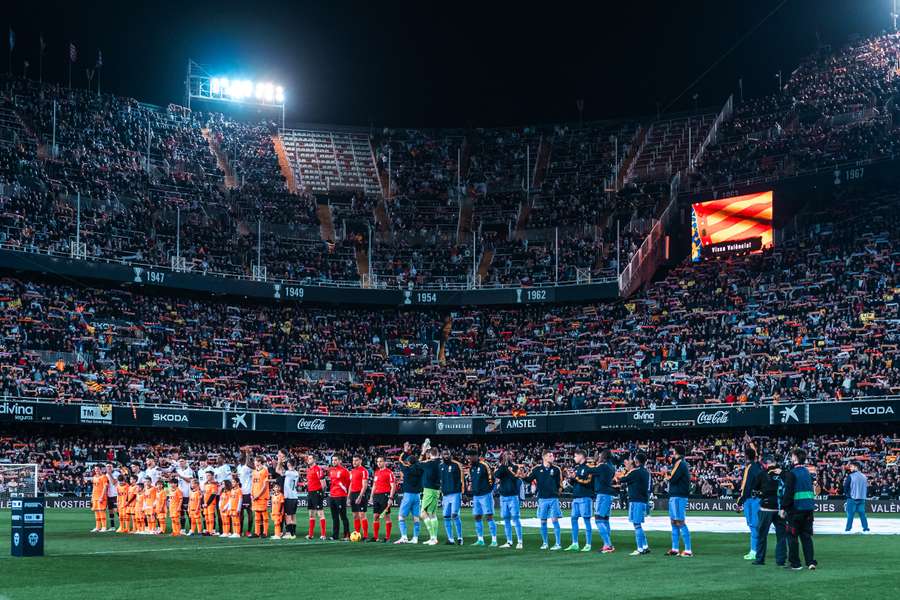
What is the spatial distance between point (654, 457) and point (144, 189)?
31028mm

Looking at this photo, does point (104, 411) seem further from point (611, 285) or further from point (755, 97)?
point (755, 97)

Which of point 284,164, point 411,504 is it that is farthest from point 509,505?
point 284,164

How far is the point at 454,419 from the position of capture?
58719 mm

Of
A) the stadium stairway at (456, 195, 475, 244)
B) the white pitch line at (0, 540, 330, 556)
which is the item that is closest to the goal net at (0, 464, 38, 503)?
the white pitch line at (0, 540, 330, 556)

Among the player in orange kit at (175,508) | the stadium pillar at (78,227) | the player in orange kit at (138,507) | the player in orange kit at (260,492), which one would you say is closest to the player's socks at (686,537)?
the player in orange kit at (260,492)

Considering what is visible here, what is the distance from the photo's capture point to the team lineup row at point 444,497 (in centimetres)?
2048

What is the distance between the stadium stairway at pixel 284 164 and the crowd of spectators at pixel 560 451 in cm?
1795

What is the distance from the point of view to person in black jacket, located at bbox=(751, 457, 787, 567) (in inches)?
786

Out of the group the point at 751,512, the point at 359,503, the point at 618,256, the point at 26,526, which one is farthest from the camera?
the point at 618,256

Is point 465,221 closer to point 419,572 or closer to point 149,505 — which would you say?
point 149,505

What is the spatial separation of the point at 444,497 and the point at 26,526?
8.86 meters

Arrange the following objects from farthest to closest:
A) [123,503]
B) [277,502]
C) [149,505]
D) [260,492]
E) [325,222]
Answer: [325,222], [123,503], [149,505], [277,502], [260,492]

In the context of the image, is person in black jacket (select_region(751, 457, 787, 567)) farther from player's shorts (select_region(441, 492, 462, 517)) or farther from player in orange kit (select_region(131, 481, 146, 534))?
player in orange kit (select_region(131, 481, 146, 534))

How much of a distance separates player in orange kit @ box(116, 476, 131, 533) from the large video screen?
A: 114 ft
